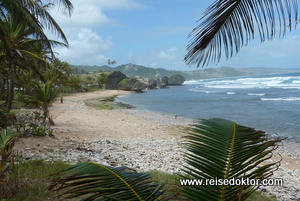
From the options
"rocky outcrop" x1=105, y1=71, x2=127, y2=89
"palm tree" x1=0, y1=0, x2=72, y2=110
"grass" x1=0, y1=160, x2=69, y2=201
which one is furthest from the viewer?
"rocky outcrop" x1=105, y1=71, x2=127, y2=89

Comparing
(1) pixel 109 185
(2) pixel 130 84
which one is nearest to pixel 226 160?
(1) pixel 109 185

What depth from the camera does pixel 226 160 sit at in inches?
54.8

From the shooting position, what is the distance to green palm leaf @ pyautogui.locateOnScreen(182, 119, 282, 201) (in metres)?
1.31

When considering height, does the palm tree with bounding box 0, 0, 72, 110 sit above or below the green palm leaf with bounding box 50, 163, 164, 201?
above

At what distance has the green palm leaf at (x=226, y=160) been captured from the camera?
1.31 metres

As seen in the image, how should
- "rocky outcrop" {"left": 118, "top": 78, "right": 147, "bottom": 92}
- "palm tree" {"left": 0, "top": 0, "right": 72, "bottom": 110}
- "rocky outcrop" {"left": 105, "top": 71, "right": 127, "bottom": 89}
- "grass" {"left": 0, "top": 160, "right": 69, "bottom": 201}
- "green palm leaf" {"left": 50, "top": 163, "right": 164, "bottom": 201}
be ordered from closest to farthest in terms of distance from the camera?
1. "green palm leaf" {"left": 50, "top": 163, "right": 164, "bottom": 201}
2. "grass" {"left": 0, "top": 160, "right": 69, "bottom": 201}
3. "palm tree" {"left": 0, "top": 0, "right": 72, "bottom": 110}
4. "rocky outcrop" {"left": 118, "top": 78, "right": 147, "bottom": 92}
5. "rocky outcrop" {"left": 105, "top": 71, "right": 127, "bottom": 89}

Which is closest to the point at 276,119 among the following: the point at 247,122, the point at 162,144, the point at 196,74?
the point at 247,122

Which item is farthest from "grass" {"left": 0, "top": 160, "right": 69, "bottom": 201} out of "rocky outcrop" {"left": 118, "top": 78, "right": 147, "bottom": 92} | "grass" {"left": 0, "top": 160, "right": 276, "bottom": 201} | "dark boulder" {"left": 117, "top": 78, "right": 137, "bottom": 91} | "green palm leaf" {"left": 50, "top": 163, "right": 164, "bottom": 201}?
"dark boulder" {"left": 117, "top": 78, "right": 137, "bottom": 91}

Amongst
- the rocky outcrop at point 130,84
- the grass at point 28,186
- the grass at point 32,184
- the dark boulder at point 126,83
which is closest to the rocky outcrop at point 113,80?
the dark boulder at point 126,83

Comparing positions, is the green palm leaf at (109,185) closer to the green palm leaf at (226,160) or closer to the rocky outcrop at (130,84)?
the green palm leaf at (226,160)

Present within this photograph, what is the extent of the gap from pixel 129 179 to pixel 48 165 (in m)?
3.71

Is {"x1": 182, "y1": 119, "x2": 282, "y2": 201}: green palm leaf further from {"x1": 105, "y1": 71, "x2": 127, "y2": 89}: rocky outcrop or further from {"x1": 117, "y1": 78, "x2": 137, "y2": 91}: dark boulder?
{"x1": 105, "y1": 71, "x2": 127, "y2": 89}: rocky outcrop

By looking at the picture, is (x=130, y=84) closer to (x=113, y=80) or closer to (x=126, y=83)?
(x=126, y=83)

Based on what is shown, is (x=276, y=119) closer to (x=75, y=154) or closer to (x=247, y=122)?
(x=247, y=122)
